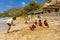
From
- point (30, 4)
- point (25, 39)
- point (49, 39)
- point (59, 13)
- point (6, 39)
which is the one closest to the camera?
point (49, 39)

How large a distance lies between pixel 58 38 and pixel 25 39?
2042 mm

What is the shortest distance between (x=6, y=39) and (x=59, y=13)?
20289 mm

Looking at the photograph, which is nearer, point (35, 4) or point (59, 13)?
point (59, 13)

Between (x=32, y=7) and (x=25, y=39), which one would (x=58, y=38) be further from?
(x=32, y=7)

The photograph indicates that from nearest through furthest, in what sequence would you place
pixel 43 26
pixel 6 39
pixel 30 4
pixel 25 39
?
pixel 25 39 < pixel 6 39 < pixel 43 26 < pixel 30 4

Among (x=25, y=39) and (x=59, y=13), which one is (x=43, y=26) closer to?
(x=25, y=39)

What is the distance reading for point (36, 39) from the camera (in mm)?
11141

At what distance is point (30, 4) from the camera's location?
253 feet

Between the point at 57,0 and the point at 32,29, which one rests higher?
the point at 57,0

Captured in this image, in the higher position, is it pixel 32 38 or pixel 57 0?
pixel 57 0

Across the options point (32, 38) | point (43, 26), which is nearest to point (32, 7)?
point (43, 26)

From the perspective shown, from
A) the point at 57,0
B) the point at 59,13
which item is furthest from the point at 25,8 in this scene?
the point at 57,0

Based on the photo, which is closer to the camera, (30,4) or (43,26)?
(43,26)

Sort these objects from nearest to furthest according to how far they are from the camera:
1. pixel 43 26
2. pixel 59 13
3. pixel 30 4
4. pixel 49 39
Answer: pixel 49 39 → pixel 43 26 → pixel 59 13 → pixel 30 4
